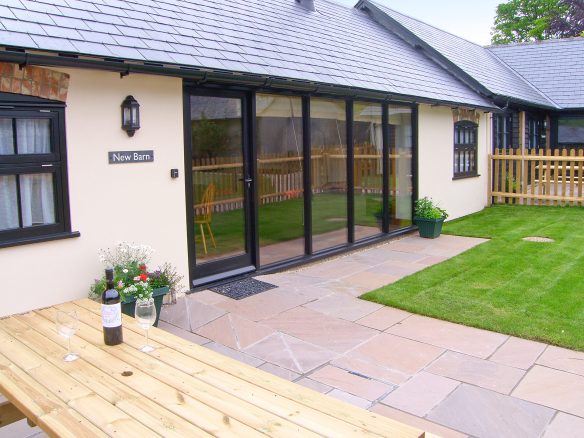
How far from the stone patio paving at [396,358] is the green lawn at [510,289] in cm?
24

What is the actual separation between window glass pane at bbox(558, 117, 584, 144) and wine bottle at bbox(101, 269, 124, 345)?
1751 cm

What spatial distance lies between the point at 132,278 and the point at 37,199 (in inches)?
40.8

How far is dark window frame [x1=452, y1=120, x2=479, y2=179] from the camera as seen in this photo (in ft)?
39.0

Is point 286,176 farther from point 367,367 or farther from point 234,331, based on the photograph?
point 367,367

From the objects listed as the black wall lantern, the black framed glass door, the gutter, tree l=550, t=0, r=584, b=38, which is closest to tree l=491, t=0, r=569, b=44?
tree l=550, t=0, r=584, b=38

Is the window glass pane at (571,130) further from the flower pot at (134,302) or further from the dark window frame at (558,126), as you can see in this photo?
the flower pot at (134,302)

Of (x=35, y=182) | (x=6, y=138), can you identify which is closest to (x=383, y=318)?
(x=35, y=182)

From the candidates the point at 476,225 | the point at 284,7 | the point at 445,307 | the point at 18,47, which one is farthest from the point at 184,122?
the point at 476,225

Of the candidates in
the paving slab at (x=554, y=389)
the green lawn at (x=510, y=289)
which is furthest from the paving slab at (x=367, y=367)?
the green lawn at (x=510, y=289)

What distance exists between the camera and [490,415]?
346 centimetres

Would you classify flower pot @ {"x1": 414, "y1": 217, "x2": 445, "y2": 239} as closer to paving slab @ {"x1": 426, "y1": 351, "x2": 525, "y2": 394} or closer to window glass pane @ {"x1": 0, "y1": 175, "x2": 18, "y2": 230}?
paving slab @ {"x1": 426, "y1": 351, "x2": 525, "y2": 394}

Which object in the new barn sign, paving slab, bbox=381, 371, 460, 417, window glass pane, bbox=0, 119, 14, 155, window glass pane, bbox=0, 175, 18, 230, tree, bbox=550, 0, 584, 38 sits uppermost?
tree, bbox=550, 0, 584, 38

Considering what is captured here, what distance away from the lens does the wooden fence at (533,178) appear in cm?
1280

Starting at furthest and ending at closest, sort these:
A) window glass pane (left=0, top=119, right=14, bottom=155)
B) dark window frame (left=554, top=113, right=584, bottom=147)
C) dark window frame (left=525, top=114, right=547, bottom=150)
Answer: dark window frame (left=554, top=113, right=584, bottom=147) → dark window frame (left=525, top=114, right=547, bottom=150) → window glass pane (left=0, top=119, right=14, bottom=155)
